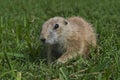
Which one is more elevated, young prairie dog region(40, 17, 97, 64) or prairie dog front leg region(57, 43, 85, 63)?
young prairie dog region(40, 17, 97, 64)

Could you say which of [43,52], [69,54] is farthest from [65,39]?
[43,52]

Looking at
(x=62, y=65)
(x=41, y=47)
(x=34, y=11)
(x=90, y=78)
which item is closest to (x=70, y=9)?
(x=34, y=11)

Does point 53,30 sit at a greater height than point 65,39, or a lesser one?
greater

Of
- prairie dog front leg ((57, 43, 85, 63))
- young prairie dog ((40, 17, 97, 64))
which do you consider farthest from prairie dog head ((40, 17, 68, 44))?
prairie dog front leg ((57, 43, 85, 63))

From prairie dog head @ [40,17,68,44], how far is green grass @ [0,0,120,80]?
26 centimetres

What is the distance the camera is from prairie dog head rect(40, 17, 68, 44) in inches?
176

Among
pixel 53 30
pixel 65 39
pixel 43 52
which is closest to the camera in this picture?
pixel 53 30

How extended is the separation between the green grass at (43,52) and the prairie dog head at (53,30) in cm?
26

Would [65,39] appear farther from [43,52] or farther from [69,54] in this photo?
[43,52]

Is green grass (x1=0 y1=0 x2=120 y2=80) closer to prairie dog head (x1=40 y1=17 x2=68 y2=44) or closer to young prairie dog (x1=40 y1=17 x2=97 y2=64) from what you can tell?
young prairie dog (x1=40 y1=17 x2=97 y2=64)

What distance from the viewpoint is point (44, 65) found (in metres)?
4.51

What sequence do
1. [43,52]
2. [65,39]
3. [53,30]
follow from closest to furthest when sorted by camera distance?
[53,30]
[65,39]
[43,52]

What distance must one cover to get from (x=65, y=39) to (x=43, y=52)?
30 centimetres

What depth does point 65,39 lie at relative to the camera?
4.76m
